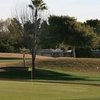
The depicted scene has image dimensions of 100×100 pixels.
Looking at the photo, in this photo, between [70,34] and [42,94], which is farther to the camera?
[70,34]

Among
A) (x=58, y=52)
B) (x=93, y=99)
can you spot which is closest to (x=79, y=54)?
(x=58, y=52)

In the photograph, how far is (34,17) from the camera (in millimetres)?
44562

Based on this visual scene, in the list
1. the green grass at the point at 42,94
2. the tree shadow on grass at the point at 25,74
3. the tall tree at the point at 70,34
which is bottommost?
the tree shadow on grass at the point at 25,74

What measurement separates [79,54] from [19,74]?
38.4m

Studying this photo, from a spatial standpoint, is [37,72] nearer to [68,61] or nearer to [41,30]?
[41,30]

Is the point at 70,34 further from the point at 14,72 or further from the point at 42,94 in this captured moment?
the point at 42,94

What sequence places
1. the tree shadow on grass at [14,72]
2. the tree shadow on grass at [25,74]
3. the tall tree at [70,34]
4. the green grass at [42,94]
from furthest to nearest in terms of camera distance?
the tall tree at [70,34], the tree shadow on grass at [14,72], the tree shadow on grass at [25,74], the green grass at [42,94]

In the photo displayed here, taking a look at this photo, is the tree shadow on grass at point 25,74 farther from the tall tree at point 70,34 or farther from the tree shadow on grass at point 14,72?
the tall tree at point 70,34

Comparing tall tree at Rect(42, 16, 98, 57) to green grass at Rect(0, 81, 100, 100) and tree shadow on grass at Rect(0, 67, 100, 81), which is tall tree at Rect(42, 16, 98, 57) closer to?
tree shadow on grass at Rect(0, 67, 100, 81)

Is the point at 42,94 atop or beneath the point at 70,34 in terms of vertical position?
beneath

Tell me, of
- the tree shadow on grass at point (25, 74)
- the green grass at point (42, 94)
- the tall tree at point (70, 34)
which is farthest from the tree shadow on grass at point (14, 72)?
the green grass at point (42, 94)

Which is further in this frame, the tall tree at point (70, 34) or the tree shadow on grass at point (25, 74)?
the tall tree at point (70, 34)

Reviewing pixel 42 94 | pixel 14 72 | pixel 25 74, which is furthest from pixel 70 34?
pixel 42 94

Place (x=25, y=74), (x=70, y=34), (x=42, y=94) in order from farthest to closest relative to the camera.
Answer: (x=70, y=34) → (x=25, y=74) → (x=42, y=94)
